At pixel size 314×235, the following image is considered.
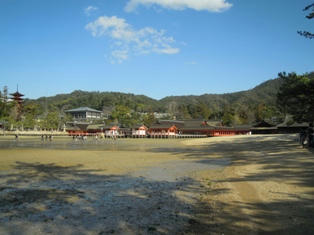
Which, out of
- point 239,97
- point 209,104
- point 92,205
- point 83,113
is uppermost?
point 239,97

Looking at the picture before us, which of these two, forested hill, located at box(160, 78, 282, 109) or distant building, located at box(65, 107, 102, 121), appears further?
forested hill, located at box(160, 78, 282, 109)

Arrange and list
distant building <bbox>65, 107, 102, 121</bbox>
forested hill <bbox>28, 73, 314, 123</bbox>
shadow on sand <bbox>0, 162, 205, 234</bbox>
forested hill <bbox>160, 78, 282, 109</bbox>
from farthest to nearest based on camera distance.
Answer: forested hill <bbox>160, 78, 282, 109</bbox> < distant building <bbox>65, 107, 102, 121</bbox> < forested hill <bbox>28, 73, 314, 123</bbox> < shadow on sand <bbox>0, 162, 205, 234</bbox>

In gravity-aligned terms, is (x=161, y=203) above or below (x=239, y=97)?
below

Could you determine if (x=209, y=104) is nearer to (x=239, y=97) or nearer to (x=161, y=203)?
(x=239, y=97)

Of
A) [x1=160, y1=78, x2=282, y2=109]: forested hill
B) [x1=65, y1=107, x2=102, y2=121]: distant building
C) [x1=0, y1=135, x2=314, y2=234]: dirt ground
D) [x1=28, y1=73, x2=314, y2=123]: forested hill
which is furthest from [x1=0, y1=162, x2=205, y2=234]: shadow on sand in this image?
[x1=160, y1=78, x2=282, y2=109]: forested hill

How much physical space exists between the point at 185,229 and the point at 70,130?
3289 inches

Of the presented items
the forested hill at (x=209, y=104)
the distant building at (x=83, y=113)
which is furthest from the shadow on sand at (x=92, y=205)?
the distant building at (x=83, y=113)

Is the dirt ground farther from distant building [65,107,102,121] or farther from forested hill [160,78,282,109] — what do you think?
forested hill [160,78,282,109]

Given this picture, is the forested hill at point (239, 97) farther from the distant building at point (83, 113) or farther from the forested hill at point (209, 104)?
the distant building at point (83, 113)

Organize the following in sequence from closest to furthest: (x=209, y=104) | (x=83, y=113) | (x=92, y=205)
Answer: (x=92, y=205) → (x=83, y=113) → (x=209, y=104)

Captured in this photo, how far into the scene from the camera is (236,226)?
587 cm

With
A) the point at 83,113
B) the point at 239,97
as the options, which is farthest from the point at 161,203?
the point at 239,97

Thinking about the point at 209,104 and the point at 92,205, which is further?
the point at 209,104

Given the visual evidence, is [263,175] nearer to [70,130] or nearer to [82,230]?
[82,230]
